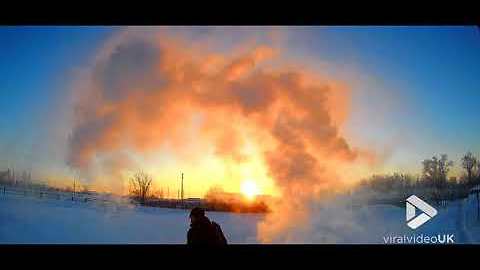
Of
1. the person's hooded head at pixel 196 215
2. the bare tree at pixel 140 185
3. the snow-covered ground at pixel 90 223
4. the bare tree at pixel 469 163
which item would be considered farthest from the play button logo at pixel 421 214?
the bare tree at pixel 140 185

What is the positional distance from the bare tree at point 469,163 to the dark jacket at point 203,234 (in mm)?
2406

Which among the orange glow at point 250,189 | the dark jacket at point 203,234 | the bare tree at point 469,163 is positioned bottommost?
the dark jacket at point 203,234

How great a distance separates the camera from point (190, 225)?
5.13 m

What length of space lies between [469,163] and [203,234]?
2.58m

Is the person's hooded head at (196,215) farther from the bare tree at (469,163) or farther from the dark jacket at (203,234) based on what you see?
the bare tree at (469,163)

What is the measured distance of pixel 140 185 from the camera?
511cm

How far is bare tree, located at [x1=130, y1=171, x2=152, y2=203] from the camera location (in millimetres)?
5094

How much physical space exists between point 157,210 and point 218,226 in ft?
1.98

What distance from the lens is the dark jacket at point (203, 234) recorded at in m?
5.04
